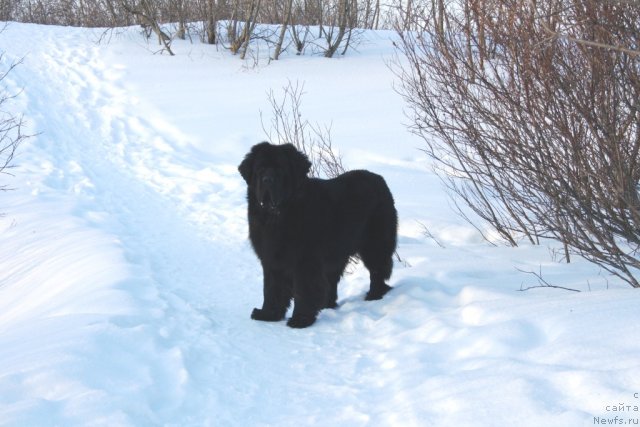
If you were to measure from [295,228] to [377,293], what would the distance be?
4.06 feet

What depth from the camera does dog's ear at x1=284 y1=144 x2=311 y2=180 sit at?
5.23m

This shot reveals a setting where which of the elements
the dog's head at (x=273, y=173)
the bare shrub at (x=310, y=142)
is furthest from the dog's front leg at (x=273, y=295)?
the bare shrub at (x=310, y=142)

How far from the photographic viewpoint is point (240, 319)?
5363 millimetres

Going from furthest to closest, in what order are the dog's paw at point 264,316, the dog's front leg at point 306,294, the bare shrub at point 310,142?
the bare shrub at point 310,142 < the dog's paw at point 264,316 < the dog's front leg at point 306,294

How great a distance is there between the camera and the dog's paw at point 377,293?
5.99 metres

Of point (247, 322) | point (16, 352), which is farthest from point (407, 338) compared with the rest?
point (16, 352)

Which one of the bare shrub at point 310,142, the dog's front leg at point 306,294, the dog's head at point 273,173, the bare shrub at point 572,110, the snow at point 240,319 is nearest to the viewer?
the snow at point 240,319

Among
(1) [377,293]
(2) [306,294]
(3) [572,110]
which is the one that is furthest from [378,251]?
(3) [572,110]

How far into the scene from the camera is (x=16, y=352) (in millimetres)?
4188

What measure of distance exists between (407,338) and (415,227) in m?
4.11

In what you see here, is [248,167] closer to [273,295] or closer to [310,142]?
[273,295]

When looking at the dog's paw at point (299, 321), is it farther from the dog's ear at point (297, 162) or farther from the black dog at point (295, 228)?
the dog's ear at point (297, 162)

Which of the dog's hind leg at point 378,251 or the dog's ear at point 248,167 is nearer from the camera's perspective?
the dog's ear at point 248,167

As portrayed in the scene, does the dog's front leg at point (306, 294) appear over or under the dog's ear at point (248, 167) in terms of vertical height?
under
